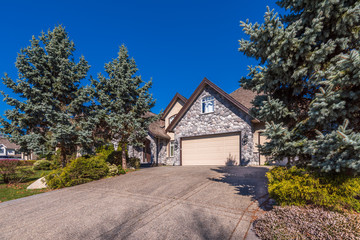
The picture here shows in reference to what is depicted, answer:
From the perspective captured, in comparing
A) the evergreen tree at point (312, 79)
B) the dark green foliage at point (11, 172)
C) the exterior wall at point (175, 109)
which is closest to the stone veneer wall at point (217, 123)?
the exterior wall at point (175, 109)

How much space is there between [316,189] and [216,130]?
946 centimetres

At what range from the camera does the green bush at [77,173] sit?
7.22m

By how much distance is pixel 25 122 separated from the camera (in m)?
9.05

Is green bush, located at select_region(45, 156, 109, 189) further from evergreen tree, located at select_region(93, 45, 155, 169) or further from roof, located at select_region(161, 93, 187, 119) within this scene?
roof, located at select_region(161, 93, 187, 119)

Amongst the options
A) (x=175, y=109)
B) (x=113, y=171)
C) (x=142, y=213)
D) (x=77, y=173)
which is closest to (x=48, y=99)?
(x=77, y=173)

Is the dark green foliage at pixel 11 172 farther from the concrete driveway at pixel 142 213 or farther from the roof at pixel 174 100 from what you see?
the roof at pixel 174 100

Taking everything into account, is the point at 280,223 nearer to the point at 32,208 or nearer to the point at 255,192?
the point at 255,192

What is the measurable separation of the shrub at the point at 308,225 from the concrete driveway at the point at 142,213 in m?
0.37

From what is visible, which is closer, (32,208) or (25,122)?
(32,208)

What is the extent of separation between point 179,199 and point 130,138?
6050mm

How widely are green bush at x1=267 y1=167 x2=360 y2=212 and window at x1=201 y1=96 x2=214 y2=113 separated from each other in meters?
9.71

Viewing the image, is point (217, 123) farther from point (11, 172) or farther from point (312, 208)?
point (11, 172)

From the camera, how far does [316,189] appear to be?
10.6 feet

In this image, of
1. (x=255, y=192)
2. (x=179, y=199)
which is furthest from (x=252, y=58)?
(x=179, y=199)
